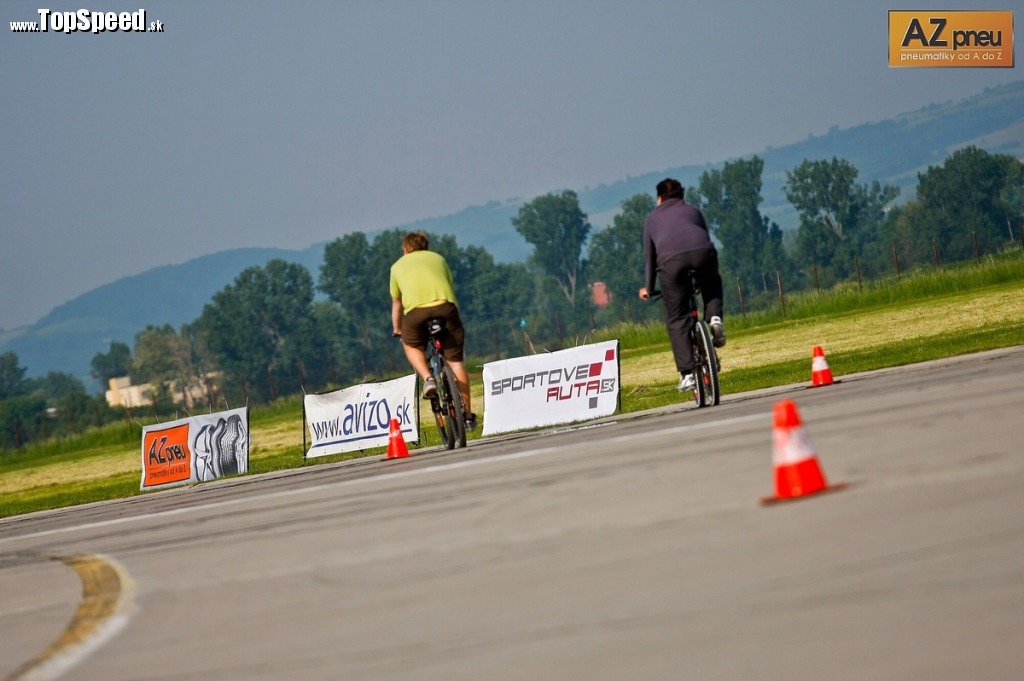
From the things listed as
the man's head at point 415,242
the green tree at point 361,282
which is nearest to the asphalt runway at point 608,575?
the man's head at point 415,242

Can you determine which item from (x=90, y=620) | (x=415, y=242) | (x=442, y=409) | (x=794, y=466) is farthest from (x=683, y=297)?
(x=90, y=620)

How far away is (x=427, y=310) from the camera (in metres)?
14.0

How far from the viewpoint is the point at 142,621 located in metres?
6.11

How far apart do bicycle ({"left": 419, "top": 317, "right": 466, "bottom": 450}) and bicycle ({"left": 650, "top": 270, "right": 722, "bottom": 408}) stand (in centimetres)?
208

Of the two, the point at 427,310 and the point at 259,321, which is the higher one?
the point at 259,321

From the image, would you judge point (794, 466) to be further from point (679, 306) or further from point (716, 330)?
point (679, 306)

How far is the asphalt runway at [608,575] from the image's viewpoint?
13.5 ft

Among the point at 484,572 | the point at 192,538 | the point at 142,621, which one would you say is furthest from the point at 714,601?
the point at 192,538

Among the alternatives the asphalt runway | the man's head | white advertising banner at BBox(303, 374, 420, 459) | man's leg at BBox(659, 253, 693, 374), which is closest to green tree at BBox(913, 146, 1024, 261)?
white advertising banner at BBox(303, 374, 420, 459)

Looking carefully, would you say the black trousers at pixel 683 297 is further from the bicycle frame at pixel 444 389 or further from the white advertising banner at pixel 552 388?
the white advertising banner at pixel 552 388

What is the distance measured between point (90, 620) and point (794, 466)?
313cm

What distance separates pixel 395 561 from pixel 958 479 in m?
2.43

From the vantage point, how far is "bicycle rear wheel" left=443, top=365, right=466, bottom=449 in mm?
13934

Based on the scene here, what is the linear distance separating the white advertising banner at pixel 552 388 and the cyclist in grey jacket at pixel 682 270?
6368mm
